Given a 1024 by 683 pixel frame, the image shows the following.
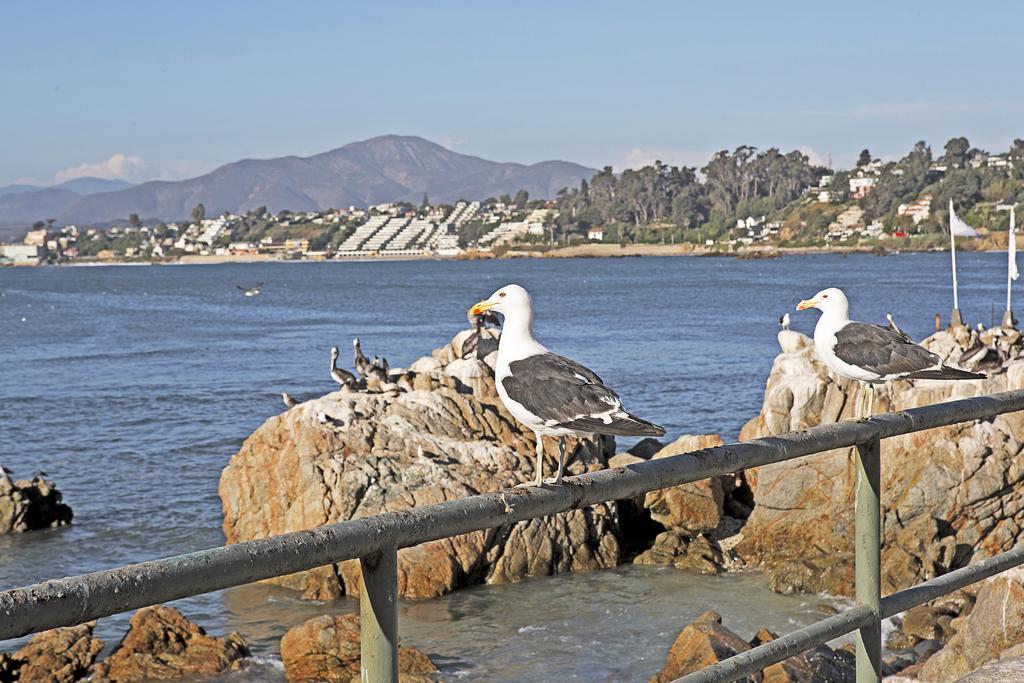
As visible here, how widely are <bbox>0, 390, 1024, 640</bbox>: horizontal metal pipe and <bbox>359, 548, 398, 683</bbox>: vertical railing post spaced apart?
4 centimetres

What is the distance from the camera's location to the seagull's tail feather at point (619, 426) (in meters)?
3.41

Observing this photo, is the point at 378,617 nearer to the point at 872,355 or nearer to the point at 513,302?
the point at 513,302

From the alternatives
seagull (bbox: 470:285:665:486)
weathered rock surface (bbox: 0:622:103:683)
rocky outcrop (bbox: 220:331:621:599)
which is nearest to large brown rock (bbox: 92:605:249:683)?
weathered rock surface (bbox: 0:622:103:683)

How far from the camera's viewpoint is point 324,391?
33.8 metres

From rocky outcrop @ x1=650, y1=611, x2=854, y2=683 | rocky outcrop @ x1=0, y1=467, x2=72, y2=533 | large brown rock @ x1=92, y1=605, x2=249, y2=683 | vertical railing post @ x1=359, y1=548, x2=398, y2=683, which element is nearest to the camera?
vertical railing post @ x1=359, y1=548, x2=398, y2=683

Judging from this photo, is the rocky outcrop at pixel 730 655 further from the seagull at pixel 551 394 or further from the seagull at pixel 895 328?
the seagull at pixel 551 394

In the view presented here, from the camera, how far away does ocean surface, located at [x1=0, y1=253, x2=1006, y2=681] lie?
38.8ft

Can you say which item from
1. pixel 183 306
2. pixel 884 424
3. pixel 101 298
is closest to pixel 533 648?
pixel 884 424

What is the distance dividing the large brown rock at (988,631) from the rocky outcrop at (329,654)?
361cm

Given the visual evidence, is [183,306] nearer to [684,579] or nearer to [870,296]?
[870,296]

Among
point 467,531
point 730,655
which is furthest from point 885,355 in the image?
point 467,531

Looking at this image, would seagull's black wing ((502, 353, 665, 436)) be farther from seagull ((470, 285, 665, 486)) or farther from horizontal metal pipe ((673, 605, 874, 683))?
horizontal metal pipe ((673, 605, 874, 683))

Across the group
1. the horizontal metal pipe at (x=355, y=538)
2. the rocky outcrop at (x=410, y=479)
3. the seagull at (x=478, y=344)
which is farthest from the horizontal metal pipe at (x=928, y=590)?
the seagull at (x=478, y=344)

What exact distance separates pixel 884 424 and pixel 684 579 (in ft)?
34.6
